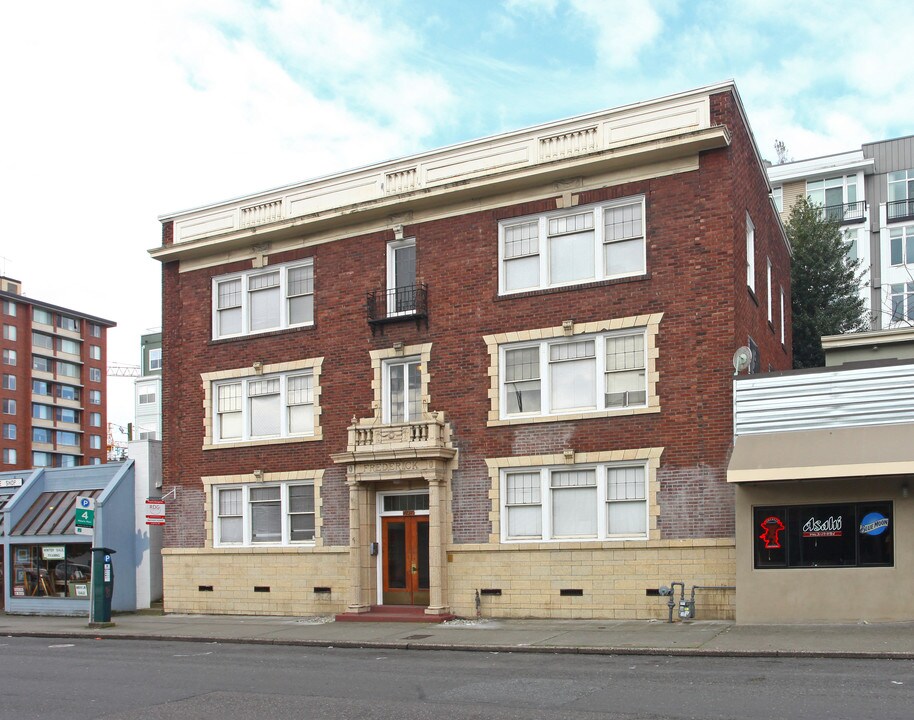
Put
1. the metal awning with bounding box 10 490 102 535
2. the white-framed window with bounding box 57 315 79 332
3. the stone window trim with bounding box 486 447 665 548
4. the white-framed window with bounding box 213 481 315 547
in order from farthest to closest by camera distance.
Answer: the white-framed window with bounding box 57 315 79 332, the metal awning with bounding box 10 490 102 535, the white-framed window with bounding box 213 481 315 547, the stone window trim with bounding box 486 447 665 548

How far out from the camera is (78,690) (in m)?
13.8

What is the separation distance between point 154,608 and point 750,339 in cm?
1744

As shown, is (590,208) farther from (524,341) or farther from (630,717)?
(630,717)

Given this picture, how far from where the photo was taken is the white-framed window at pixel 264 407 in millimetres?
25844

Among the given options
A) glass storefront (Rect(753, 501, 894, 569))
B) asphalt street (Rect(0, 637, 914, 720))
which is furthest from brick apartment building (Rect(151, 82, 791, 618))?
asphalt street (Rect(0, 637, 914, 720))

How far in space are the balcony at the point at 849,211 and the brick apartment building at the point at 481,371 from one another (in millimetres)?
23276

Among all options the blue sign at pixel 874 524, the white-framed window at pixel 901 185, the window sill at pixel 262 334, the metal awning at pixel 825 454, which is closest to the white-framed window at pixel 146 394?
the window sill at pixel 262 334

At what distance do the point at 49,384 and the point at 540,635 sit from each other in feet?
327

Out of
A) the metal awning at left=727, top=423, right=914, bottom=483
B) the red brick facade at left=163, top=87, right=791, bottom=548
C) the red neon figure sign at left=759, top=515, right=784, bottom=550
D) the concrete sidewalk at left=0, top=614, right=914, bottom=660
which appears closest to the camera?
the concrete sidewalk at left=0, top=614, right=914, bottom=660

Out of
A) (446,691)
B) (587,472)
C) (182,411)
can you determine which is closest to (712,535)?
(587,472)

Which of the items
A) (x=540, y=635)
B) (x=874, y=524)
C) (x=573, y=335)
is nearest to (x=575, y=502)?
(x=573, y=335)

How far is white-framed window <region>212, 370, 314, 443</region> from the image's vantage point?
84.8 feet

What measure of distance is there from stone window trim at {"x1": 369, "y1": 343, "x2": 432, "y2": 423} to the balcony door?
3.09ft

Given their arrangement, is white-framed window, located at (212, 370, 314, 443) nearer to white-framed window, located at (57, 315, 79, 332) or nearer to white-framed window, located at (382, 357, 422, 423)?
white-framed window, located at (382, 357, 422, 423)
